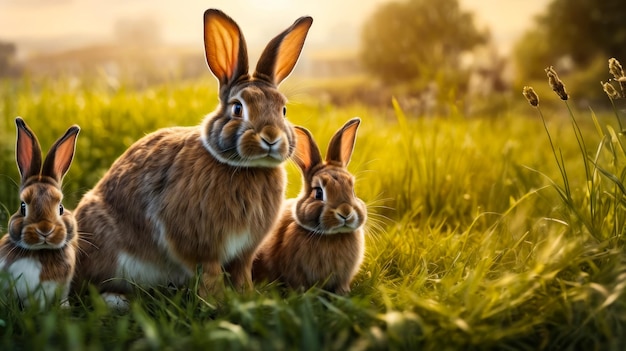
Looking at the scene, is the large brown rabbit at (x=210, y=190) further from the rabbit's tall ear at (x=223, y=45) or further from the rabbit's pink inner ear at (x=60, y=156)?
the rabbit's pink inner ear at (x=60, y=156)

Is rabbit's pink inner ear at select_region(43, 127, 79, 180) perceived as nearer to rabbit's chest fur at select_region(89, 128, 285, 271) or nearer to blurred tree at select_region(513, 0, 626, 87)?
rabbit's chest fur at select_region(89, 128, 285, 271)

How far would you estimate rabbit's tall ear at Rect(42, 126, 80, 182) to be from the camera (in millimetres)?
4148

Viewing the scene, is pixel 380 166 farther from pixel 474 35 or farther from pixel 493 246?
pixel 474 35

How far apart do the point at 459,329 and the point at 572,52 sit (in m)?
17.2

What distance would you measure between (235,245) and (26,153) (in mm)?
1291

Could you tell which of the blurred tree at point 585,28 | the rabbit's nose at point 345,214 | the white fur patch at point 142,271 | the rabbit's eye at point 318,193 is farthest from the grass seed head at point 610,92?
the blurred tree at point 585,28

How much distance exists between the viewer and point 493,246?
4.77m

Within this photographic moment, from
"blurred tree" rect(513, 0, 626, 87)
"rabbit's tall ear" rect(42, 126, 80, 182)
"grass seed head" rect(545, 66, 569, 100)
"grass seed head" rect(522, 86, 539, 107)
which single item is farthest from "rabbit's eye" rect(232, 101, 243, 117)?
"blurred tree" rect(513, 0, 626, 87)

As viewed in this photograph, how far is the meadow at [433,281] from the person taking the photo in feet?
11.3

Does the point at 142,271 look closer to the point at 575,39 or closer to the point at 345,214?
the point at 345,214

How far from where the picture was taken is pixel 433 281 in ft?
13.8

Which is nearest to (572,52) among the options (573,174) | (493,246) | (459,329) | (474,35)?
(474,35)

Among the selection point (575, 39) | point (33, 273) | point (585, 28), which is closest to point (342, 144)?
point (33, 273)

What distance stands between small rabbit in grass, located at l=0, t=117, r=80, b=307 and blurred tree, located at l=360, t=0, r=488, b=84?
1630 centimetres
